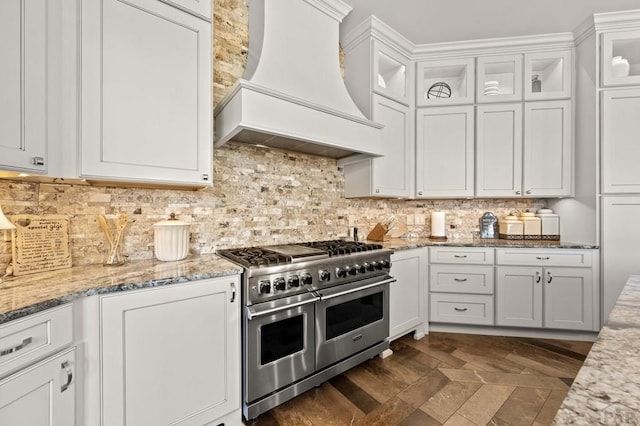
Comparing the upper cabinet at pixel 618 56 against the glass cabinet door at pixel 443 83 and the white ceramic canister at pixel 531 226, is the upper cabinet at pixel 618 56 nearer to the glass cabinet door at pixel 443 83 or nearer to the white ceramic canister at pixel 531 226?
the glass cabinet door at pixel 443 83

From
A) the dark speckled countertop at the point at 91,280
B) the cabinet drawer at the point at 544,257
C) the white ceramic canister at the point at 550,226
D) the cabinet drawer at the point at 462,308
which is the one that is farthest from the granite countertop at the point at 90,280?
the white ceramic canister at the point at 550,226

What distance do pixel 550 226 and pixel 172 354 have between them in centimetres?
375

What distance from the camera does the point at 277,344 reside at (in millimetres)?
1822

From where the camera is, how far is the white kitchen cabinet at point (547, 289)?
280 centimetres

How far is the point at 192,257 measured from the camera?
81.0 inches

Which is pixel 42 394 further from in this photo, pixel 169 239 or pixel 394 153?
pixel 394 153

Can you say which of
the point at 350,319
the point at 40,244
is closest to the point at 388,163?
the point at 350,319

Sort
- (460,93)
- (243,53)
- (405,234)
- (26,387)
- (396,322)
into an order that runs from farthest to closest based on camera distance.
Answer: (405,234)
(460,93)
(396,322)
(243,53)
(26,387)

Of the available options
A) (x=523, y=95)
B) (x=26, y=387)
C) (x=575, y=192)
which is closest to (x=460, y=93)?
(x=523, y=95)

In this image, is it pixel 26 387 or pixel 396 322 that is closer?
pixel 26 387

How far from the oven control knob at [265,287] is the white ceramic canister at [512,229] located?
2.91 meters

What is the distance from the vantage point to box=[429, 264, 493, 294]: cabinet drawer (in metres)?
2.97

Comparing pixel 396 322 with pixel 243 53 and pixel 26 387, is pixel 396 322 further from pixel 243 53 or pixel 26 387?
pixel 243 53

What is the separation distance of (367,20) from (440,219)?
7.46 feet
